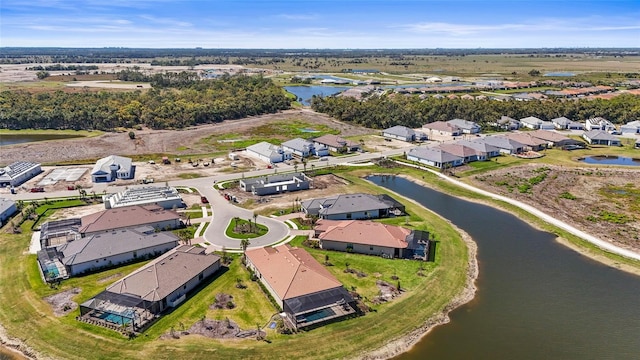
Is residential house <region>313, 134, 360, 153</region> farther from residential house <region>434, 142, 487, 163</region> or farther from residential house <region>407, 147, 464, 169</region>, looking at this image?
residential house <region>434, 142, 487, 163</region>

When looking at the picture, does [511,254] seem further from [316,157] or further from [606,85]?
[606,85]

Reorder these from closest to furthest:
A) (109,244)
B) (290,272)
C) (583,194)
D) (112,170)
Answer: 1. (290,272)
2. (109,244)
3. (583,194)
4. (112,170)

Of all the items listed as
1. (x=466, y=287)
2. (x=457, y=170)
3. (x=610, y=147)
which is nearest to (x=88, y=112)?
(x=457, y=170)

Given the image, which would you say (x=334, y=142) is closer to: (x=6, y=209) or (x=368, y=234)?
(x=368, y=234)

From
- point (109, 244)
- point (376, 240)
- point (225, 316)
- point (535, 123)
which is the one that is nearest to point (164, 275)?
point (225, 316)

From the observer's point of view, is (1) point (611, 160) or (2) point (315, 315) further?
(1) point (611, 160)

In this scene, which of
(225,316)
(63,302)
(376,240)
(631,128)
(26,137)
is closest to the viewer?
(225,316)

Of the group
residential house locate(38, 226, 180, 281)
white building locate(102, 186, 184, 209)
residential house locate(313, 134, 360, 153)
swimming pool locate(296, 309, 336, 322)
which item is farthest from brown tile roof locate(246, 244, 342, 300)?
residential house locate(313, 134, 360, 153)

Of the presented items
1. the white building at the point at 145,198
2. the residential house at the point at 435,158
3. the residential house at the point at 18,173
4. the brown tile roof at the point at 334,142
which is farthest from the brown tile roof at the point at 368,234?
the residential house at the point at 18,173
